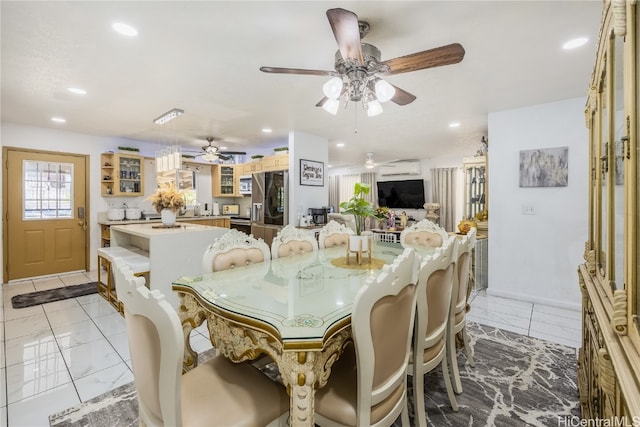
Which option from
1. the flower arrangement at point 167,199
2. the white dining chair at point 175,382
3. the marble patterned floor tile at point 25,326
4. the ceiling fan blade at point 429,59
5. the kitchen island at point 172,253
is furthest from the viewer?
the flower arrangement at point 167,199

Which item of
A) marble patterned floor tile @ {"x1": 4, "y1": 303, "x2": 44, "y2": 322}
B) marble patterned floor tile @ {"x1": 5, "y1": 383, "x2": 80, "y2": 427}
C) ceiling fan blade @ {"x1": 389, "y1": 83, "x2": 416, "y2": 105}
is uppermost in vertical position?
ceiling fan blade @ {"x1": 389, "y1": 83, "x2": 416, "y2": 105}

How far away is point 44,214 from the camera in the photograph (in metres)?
4.84

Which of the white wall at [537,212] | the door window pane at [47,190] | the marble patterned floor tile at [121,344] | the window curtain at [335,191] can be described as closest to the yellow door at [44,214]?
the door window pane at [47,190]

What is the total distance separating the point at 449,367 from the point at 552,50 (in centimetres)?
257

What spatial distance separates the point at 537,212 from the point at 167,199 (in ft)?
15.6

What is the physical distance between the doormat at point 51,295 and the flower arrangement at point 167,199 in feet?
5.50

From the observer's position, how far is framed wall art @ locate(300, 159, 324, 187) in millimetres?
4977

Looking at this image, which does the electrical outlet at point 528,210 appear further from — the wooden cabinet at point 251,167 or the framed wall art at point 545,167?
the wooden cabinet at point 251,167

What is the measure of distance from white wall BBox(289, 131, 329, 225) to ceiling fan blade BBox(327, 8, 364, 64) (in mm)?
3181

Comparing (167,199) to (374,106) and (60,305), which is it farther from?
(374,106)

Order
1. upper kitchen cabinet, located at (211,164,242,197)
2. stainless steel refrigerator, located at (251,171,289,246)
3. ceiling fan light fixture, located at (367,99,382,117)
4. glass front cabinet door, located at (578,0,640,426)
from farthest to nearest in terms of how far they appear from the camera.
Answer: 1. upper kitchen cabinet, located at (211,164,242,197)
2. stainless steel refrigerator, located at (251,171,289,246)
3. ceiling fan light fixture, located at (367,99,382,117)
4. glass front cabinet door, located at (578,0,640,426)

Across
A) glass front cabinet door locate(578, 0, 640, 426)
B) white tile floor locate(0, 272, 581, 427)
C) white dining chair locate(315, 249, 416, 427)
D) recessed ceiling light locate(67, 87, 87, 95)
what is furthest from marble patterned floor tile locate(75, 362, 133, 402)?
recessed ceiling light locate(67, 87, 87, 95)

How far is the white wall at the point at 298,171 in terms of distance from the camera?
4859 mm

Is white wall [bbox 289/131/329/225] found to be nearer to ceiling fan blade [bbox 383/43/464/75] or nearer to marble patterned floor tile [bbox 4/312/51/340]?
ceiling fan blade [bbox 383/43/464/75]
